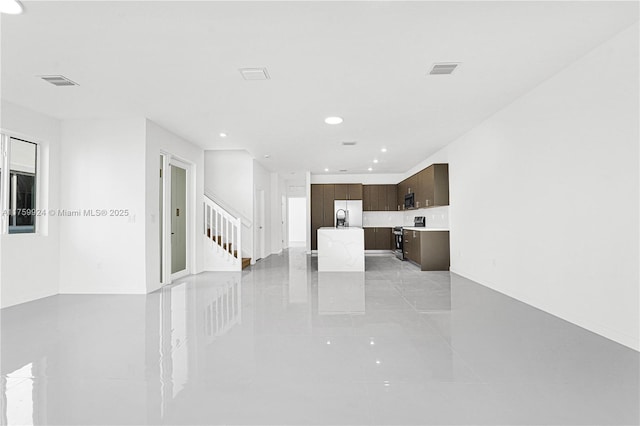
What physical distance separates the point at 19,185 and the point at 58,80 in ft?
6.59

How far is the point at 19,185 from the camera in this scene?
4.94 m

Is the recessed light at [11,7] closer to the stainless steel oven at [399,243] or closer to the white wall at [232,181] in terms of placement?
the white wall at [232,181]

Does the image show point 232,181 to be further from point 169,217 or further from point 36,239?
point 36,239

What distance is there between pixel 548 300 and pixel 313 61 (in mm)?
3651

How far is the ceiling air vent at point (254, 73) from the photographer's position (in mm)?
3598

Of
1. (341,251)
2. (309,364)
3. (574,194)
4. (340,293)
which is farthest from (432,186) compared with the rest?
(309,364)

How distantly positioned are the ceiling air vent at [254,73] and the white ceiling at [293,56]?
0.07 meters

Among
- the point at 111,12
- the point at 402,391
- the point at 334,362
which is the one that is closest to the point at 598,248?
the point at 402,391

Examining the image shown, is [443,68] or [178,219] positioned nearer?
[443,68]

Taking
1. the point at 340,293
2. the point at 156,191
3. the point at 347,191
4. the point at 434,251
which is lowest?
the point at 340,293

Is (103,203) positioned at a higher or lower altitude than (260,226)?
higher

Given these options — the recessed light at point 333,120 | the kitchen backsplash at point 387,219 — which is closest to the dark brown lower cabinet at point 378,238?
the kitchen backsplash at point 387,219

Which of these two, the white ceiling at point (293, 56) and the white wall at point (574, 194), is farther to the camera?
the white wall at point (574, 194)

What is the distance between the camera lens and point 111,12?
2.59 metres
